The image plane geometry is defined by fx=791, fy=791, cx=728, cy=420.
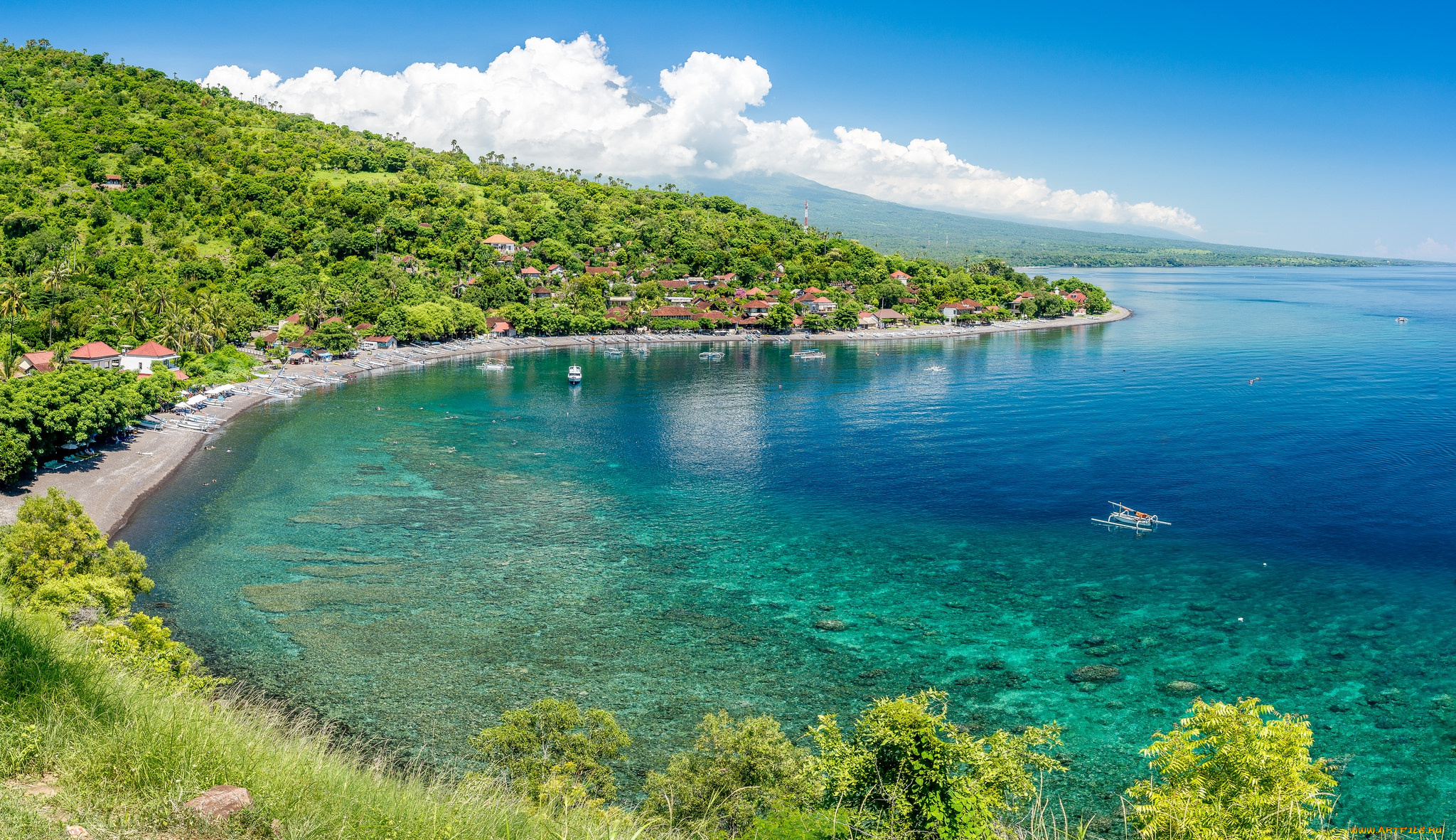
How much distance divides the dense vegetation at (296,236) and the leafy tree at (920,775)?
64.0 metres

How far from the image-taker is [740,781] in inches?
612

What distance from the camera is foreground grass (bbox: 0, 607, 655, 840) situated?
19.8 feet

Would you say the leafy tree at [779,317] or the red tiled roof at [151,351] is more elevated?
the leafy tree at [779,317]

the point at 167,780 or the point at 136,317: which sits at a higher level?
the point at 136,317

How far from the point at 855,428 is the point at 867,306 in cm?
6783

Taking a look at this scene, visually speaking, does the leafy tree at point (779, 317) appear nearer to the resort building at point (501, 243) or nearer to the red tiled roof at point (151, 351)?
the resort building at point (501, 243)

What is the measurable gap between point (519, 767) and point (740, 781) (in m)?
5.07

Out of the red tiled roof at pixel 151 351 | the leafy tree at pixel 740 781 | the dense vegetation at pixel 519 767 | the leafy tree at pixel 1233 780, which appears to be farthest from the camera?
the red tiled roof at pixel 151 351

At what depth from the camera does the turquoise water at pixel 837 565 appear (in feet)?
72.3

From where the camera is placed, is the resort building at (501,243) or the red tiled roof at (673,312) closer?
the red tiled roof at (673,312)

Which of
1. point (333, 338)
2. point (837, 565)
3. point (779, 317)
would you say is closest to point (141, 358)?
point (333, 338)

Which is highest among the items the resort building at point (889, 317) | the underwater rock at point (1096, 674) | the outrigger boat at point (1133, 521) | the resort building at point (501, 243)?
the resort building at point (501, 243)

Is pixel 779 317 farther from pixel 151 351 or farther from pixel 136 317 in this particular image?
pixel 136 317

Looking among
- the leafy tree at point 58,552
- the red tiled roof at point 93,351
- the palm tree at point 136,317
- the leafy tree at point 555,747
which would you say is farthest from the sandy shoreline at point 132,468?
the leafy tree at point 555,747
